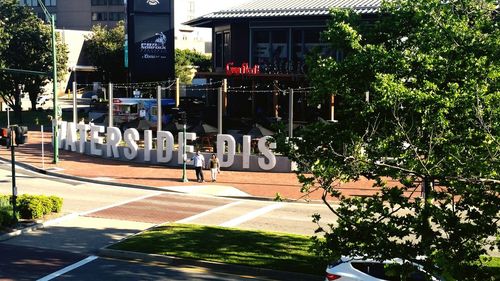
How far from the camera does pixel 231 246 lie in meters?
17.8

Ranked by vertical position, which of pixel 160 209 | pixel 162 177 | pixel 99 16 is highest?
pixel 99 16

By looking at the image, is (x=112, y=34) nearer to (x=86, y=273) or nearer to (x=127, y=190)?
(x=127, y=190)

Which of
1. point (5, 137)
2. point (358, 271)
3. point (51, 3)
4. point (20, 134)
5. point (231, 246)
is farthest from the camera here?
point (51, 3)

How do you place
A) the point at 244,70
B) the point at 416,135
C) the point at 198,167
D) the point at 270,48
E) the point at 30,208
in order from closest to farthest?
the point at 416,135, the point at 30,208, the point at 198,167, the point at 244,70, the point at 270,48

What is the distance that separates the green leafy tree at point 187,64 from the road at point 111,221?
58240mm

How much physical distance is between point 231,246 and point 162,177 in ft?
51.6

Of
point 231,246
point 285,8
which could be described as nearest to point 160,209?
point 231,246

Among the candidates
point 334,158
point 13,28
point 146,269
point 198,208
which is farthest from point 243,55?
point 334,158

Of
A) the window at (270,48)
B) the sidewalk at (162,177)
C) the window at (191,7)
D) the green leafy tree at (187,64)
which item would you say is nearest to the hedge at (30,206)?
the sidewalk at (162,177)

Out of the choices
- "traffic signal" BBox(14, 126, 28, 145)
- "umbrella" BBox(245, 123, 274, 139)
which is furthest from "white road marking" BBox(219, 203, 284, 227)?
"umbrella" BBox(245, 123, 274, 139)

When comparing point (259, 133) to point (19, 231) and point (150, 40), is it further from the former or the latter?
point (150, 40)

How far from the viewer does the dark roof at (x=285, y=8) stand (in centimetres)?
4712

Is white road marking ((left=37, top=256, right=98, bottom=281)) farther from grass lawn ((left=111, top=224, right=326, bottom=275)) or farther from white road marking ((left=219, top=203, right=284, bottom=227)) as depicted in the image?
white road marking ((left=219, top=203, right=284, bottom=227))

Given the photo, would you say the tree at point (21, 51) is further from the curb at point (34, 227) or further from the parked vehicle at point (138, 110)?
the curb at point (34, 227)
